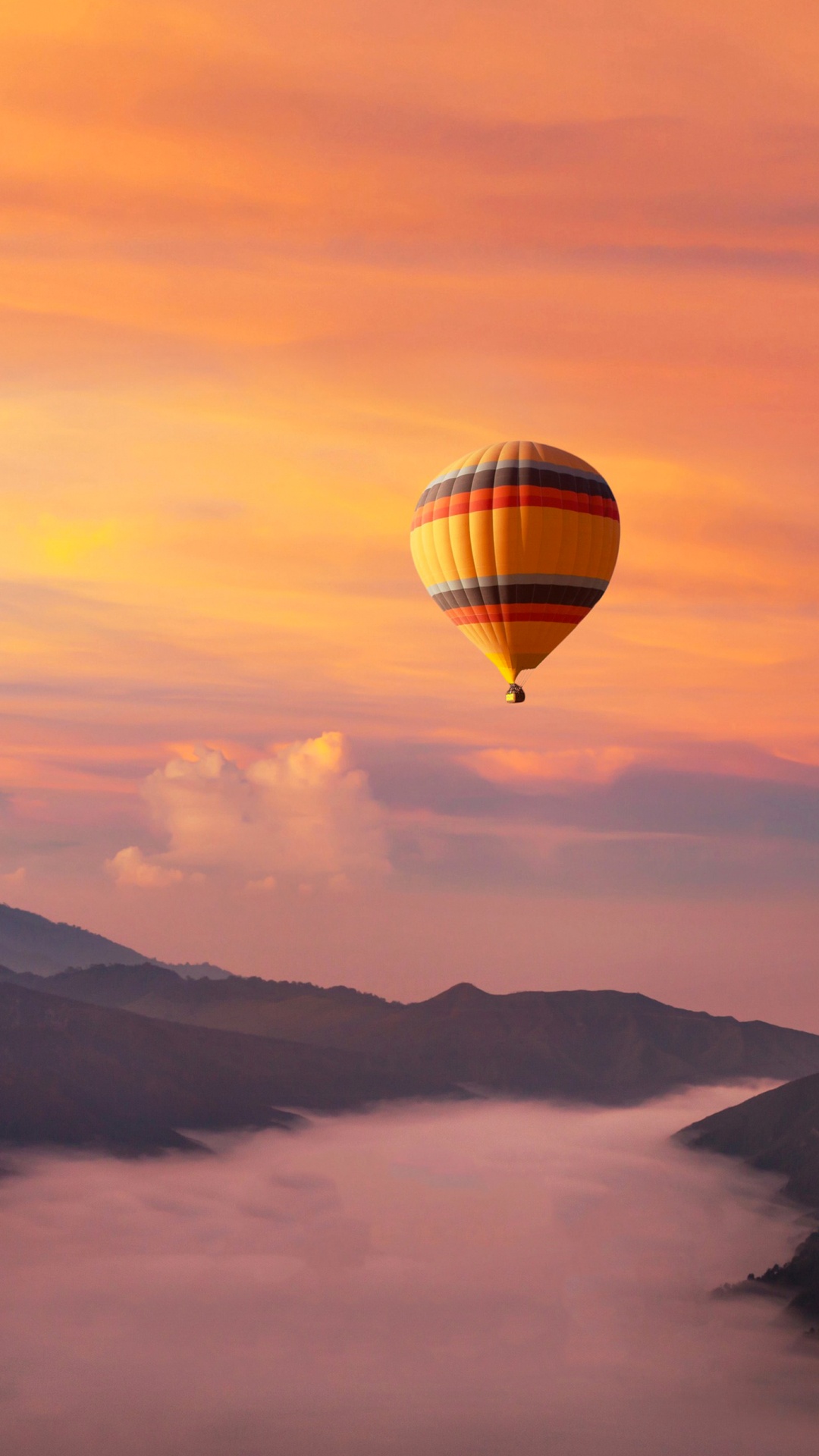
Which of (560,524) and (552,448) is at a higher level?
(552,448)

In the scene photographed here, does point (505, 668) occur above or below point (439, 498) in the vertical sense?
below

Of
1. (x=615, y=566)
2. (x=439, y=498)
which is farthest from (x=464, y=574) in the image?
(x=615, y=566)

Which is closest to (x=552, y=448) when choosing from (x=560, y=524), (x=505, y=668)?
(x=560, y=524)

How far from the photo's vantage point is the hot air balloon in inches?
4296

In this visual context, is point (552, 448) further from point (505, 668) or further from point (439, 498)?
point (505, 668)

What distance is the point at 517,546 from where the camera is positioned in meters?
109

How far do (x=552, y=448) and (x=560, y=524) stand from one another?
7.29 meters

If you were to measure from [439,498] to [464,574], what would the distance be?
6853mm

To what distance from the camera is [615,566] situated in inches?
4579

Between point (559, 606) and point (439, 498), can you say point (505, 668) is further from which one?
point (439, 498)

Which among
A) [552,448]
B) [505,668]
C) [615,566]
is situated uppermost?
[552,448]

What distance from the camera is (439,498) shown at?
113 metres

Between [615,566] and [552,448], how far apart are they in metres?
11.5

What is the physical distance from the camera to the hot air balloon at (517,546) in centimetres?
10912
